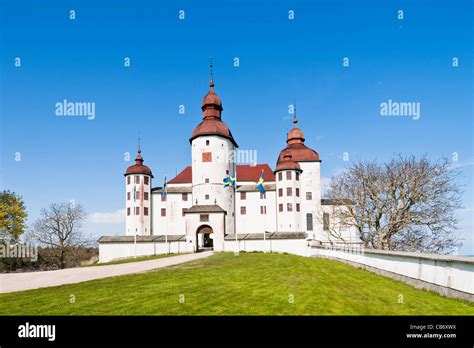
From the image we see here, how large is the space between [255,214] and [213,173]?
8.87 meters

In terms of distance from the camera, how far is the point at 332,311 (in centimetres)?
816

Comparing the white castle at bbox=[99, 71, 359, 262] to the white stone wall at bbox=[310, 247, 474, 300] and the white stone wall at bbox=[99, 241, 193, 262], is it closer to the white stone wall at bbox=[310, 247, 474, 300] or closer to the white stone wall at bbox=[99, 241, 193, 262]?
the white stone wall at bbox=[99, 241, 193, 262]

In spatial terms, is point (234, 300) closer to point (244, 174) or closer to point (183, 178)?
point (183, 178)

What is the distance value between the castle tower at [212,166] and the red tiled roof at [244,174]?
192 inches

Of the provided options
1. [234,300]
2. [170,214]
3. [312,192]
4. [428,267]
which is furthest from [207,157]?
[234,300]

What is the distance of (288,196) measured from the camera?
4806 cm

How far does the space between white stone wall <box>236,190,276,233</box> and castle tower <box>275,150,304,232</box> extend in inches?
69.5

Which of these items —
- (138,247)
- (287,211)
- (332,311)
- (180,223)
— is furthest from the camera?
(180,223)

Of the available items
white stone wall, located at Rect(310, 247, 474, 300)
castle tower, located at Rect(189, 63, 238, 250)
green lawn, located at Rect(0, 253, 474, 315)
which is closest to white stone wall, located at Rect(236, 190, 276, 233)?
castle tower, located at Rect(189, 63, 238, 250)

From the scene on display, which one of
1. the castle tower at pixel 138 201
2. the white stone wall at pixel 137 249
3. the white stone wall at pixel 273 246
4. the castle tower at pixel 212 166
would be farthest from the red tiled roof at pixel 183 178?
the white stone wall at pixel 273 246
